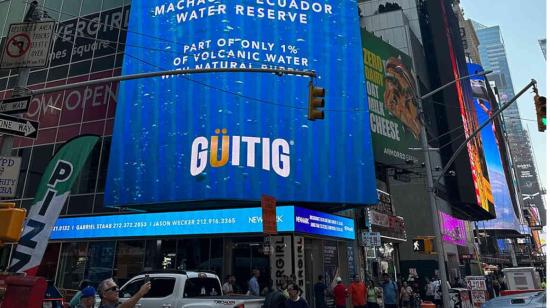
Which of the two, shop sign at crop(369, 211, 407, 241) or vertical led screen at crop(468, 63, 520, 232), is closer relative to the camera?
shop sign at crop(369, 211, 407, 241)

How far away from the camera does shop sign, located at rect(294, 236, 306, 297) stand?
2030 cm

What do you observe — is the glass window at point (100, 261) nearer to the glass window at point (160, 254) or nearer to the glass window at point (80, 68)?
the glass window at point (160, 254)

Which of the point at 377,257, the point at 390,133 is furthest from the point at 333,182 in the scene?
the point at 390,133

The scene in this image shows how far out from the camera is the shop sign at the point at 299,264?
20297 mm

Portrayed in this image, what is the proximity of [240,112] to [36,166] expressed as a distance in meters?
15.0

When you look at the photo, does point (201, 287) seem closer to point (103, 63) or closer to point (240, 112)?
point (240, 112)

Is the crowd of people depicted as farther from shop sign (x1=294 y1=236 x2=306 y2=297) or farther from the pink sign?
the pink sign

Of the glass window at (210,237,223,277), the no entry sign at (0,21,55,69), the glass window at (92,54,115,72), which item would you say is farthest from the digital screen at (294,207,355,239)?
the glass window at (92,54,115,72)

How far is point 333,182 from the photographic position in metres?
22.9

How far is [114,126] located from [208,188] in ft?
23.7

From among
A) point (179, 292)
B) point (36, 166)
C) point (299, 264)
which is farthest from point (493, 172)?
point (179, 292)

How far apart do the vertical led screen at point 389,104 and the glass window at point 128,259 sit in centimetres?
1657

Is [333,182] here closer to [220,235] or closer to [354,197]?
[354,197]

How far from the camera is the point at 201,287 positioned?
1144 centimetres
